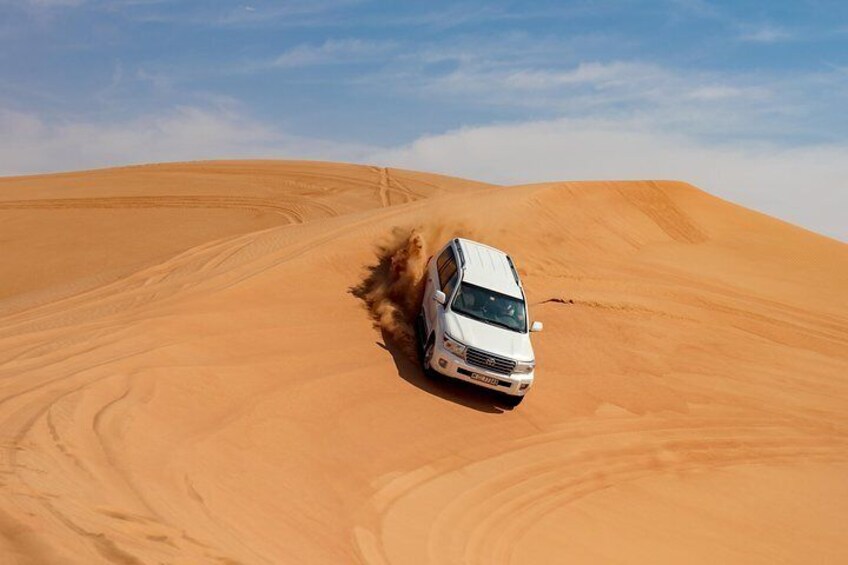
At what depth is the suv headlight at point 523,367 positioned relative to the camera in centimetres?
1255

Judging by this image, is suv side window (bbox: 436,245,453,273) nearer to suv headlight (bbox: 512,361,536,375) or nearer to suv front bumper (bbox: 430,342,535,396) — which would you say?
suv front bumper (bbox: 430,342,535,396)

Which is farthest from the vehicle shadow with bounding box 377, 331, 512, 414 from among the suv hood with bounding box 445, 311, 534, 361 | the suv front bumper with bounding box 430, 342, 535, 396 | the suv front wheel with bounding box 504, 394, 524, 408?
the suv hood with bounding box 445, 311, 534, 361

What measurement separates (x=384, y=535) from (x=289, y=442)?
195 centimetres

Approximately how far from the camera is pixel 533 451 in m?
11.8

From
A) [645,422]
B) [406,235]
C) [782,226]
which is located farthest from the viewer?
[782,226]

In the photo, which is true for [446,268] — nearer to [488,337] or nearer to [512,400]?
[488,337]

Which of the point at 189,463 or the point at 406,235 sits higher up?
the point at 406,235

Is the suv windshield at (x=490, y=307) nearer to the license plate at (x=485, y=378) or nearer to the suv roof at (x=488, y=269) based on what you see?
the suv roof at (x=488, y=269)

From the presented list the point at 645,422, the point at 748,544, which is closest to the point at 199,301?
the point at 645,422

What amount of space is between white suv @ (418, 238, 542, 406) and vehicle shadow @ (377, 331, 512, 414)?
224 mm

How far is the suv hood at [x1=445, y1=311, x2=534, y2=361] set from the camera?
12.6 meters

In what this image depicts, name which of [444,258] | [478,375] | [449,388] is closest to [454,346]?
[478,375]

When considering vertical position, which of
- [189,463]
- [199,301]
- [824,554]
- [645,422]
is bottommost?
[824,554]

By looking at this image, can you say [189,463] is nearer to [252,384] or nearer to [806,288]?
[252,384]
